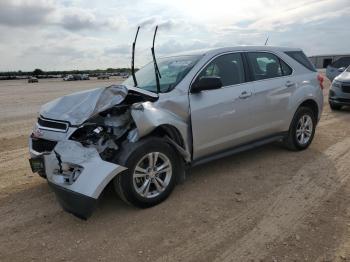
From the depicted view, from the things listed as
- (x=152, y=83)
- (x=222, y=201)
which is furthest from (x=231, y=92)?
(x=222, y=201)

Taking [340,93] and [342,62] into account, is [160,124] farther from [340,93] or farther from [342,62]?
[342,62]

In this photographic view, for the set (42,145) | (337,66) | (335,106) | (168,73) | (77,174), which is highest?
(168,73)

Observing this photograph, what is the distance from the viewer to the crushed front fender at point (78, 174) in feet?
12.0

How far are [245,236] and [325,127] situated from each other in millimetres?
5829

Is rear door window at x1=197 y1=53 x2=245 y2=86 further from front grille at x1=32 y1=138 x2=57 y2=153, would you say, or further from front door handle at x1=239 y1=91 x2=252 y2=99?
front grille at x1=32 y1=138 x2=57 y2=153

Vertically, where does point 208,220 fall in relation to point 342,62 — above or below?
below

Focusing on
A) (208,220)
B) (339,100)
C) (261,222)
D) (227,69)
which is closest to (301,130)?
(227,69)

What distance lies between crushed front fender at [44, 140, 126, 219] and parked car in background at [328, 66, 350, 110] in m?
8.97

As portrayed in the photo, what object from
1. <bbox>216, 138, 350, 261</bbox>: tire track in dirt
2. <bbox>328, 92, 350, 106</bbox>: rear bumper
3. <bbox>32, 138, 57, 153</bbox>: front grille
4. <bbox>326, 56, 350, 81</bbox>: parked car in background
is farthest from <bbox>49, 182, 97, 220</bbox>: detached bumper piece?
<bbox>326, 56, 350, 81</bbox>: parked car in background

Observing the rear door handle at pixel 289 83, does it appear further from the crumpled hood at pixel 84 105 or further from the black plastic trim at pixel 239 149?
the crumpled hood at pixel 84 105

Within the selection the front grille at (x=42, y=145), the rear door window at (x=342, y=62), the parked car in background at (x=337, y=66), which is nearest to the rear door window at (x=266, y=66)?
the front grille at (x=42, y=145)

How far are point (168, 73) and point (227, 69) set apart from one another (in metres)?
0.86

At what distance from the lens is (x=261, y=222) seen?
152 inches

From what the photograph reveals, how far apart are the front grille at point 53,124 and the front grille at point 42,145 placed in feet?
0.57
